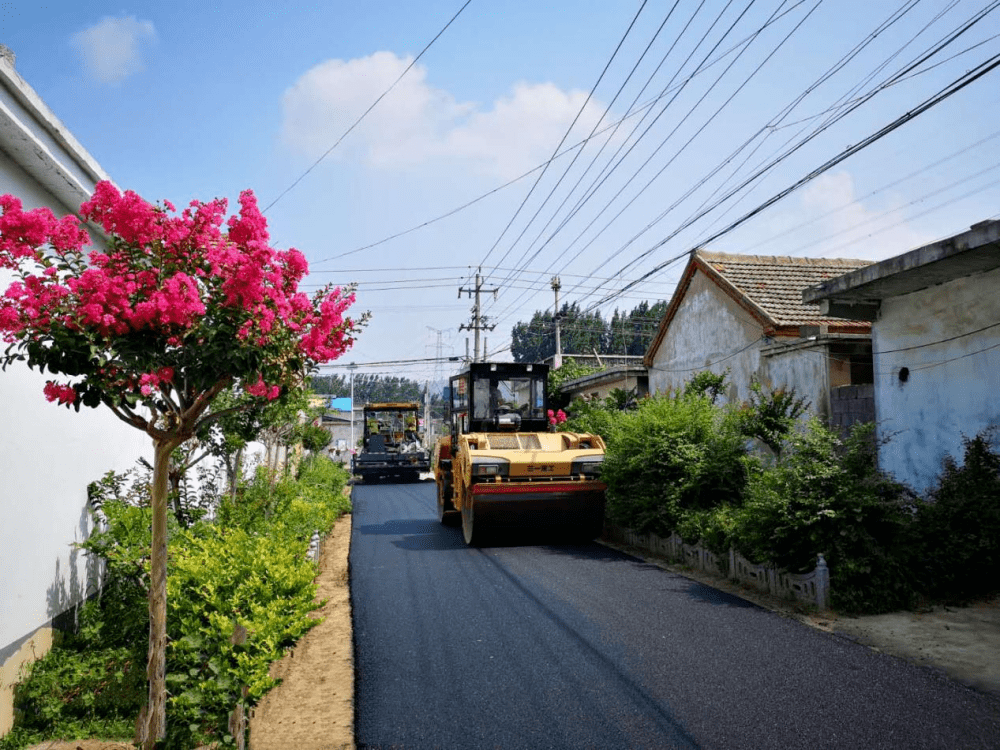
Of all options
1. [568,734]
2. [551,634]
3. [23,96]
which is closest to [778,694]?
[568,734]

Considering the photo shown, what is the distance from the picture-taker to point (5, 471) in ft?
16.1

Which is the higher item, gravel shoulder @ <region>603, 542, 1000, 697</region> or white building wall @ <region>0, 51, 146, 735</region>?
white building wall @ <region>0, 51, 146, 735</region>

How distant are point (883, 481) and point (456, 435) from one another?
799 cm

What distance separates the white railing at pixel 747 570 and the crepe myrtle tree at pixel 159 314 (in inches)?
219

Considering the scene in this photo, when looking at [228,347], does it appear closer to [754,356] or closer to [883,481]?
[883,481]

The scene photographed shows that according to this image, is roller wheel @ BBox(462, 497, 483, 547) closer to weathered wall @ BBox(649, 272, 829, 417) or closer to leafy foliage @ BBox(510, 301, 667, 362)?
weathered wall @ BBox(649, 272, 829, 417)

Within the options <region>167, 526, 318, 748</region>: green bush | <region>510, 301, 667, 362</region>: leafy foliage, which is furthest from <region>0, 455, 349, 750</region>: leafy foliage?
<region>510, 301, 667, 362</region>: leafy foliage

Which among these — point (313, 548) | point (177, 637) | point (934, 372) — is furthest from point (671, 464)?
point (177, 637)

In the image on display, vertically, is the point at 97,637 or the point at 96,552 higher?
the point at 96,552

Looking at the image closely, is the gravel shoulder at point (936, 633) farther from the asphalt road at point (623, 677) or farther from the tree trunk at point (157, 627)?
the tree trunk at point (157, 627)

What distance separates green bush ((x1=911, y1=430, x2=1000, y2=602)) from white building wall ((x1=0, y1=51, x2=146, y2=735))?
25.4 feet

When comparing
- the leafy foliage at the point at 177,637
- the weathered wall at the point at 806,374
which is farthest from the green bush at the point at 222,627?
the weathered wall at the point at 806,374

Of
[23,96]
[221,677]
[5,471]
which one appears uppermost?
[23,96]

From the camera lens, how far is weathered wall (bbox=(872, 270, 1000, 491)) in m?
8.66
